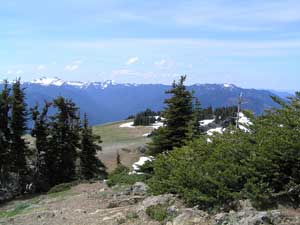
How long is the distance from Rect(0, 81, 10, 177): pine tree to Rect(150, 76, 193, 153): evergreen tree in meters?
14.7

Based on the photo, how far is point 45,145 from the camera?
1586 inches

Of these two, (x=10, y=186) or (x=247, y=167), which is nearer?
(x=247, y=167)

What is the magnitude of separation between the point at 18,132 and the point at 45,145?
9.15ft

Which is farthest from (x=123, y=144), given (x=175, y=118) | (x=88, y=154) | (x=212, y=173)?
(x=212, y=173)

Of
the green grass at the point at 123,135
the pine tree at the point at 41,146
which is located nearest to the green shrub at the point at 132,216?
the pine tree at the point at 41,146

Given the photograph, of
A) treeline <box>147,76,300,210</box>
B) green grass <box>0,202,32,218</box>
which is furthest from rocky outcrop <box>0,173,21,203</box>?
treeline <box>147,76,300,210</box>

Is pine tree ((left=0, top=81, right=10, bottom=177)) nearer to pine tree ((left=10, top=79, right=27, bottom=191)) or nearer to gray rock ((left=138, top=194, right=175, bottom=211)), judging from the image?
pine tree ((left=10, top=79, right=27, bottom=191))

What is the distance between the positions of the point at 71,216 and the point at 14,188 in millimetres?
23963

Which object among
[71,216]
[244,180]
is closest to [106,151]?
[71,216]

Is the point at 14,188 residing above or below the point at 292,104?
below

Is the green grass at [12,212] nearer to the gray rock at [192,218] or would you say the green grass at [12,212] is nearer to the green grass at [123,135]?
the gray rock at [192,218]

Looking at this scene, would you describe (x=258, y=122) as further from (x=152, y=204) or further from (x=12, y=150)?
(x=12, y=150)

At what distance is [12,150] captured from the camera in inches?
1496

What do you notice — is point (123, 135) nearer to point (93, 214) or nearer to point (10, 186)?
point (10, 186)
